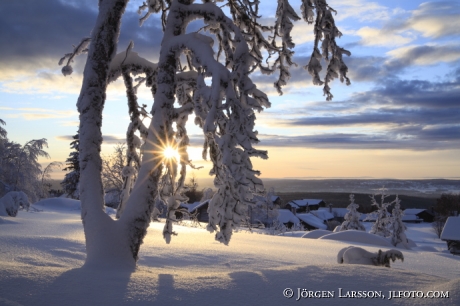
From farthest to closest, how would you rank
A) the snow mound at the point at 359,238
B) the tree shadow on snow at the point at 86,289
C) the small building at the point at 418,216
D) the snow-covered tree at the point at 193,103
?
the small building at the point at 418,216
the snow mound at the point at 359,238
the snow-covered tree at the point at 193,103
the tree shadow on snow at the point at 86,289

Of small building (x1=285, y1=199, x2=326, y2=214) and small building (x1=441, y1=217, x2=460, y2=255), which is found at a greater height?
small building (x1=441, y1=217, x2=460, y2=255)

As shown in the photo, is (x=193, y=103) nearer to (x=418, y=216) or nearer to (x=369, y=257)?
(x=369, y=257)

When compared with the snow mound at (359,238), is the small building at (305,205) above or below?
below

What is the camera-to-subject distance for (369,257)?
6.23 metres

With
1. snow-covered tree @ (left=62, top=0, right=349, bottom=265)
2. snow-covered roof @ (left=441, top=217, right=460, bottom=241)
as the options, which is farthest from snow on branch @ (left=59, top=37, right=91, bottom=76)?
snow-covered roof @ (left=441, top=217, right=460, bottom=241)

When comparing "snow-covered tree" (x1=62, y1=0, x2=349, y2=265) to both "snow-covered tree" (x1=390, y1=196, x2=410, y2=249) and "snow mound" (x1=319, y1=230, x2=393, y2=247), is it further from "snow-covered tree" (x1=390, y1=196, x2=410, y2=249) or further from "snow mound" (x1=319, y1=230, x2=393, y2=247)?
"snow-covered tree" (x1=390, y1=196, x2=410, y2=249)

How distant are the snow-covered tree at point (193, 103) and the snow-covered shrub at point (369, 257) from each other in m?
2.73

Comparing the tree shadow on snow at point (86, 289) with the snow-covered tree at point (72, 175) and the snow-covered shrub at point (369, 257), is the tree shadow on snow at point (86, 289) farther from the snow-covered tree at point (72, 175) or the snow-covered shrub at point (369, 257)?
the snow-covered tree at point (72, 175)

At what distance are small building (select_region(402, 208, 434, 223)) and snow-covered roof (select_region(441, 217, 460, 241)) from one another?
56314 millimetres

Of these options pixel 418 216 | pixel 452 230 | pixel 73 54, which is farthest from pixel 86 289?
pixel 418 216

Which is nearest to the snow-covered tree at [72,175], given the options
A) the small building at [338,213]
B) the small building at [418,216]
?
the small building at [338,213]

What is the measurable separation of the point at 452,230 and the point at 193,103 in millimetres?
28813

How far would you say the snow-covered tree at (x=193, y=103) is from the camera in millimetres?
4777

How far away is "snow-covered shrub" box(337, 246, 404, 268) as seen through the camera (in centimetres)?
616
